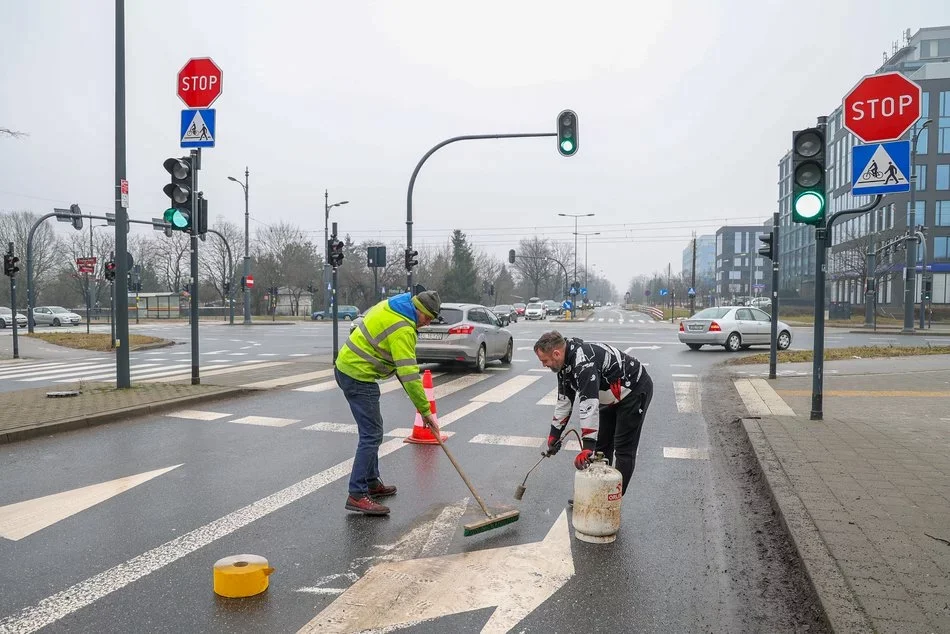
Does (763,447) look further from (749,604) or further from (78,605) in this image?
(78,605)

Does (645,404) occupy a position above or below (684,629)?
above

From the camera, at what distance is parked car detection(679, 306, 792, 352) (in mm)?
21328

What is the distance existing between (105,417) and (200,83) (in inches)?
221

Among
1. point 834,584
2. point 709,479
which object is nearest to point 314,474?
point 709,479

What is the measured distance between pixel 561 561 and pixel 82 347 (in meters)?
24.4

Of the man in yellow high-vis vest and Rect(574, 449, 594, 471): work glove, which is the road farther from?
Rect(574, 449, 594, 471): work glove

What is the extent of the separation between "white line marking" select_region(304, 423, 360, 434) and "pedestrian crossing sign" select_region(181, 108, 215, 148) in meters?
5.34

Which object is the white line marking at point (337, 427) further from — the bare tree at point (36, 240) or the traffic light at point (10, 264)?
the bare tree at point (36, 240)

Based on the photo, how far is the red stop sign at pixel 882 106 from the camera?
7.50m

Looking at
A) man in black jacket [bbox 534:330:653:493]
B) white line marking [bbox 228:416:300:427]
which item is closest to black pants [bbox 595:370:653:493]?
man in black jacket [bbox 534:330:653:493]

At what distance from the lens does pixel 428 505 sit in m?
5.44

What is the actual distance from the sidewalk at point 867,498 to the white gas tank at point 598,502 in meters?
1.11

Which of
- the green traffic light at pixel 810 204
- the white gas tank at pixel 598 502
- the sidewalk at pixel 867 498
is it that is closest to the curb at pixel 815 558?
the sidewalk at pixel 867 498

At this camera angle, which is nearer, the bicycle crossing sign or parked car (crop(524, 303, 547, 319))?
the bicycle crossing sign
